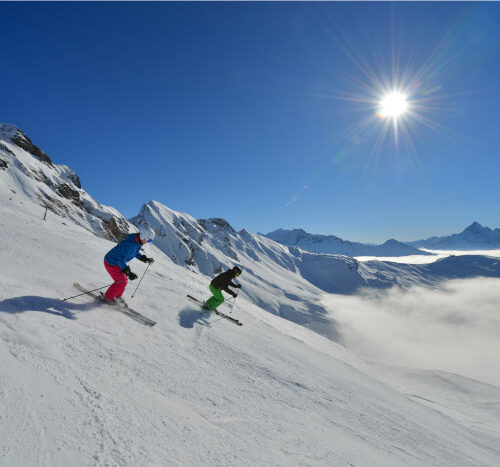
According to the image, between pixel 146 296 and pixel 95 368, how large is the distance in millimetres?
4570

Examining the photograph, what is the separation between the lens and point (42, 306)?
5.23 meters

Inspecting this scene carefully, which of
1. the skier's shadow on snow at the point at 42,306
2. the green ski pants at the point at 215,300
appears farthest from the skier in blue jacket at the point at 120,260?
the green ski pants at the point at 215,300

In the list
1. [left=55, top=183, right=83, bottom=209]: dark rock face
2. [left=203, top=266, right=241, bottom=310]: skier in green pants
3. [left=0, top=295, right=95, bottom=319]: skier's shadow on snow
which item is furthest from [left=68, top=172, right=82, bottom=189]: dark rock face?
[left=0, top=295, right=95, bottom=319]: skier's shadow on snow

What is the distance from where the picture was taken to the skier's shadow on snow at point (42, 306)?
469 cm

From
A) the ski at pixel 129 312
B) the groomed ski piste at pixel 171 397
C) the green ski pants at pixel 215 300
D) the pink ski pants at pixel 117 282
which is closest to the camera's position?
the groomed ski piste at pixel 171 397

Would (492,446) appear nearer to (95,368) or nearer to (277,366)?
(277,366)

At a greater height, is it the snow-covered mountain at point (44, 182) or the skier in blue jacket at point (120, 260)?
the snow-covered mountain at point (44, 182)

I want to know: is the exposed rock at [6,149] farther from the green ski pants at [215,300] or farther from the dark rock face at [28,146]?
the green ski pants at [215,300]

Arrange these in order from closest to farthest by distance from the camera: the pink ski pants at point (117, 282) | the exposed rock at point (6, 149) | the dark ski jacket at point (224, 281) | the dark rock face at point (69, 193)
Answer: the pink ski pants at point (117, 282), the dark ski jacket at point (224, 281), the exposed rock at point (6, 149), the dark rock face at point (69, 193)

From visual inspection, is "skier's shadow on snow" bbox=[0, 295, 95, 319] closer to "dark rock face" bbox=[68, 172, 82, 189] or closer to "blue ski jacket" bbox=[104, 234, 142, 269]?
"blue ski jacket" bbox=[104, 234, 142, 269]

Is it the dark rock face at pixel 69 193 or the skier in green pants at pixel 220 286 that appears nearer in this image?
the skier in green pants at pixel 220 286

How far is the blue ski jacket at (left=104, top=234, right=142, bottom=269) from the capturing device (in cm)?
706

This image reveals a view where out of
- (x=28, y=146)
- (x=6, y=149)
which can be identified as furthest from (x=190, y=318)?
(x=28, y=146)

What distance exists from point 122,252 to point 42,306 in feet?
7.21
